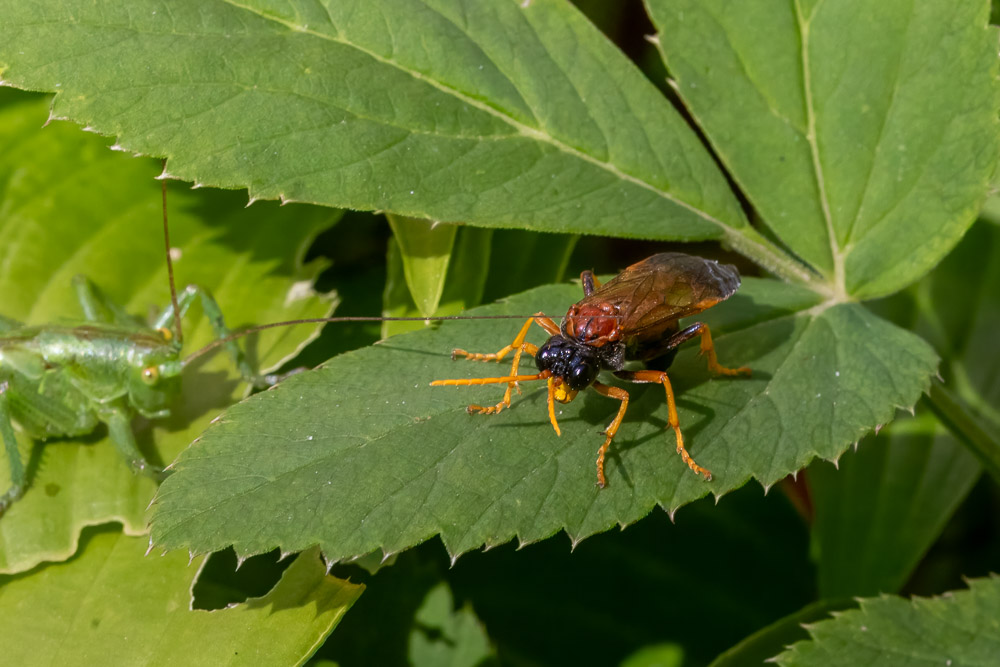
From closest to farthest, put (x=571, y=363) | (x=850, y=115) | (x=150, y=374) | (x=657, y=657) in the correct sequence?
(x=571, y=363), (x=850, y=115), (x=150, y=374), (x=657, y=657)

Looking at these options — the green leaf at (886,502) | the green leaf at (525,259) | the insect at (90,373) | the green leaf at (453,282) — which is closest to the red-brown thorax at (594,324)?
the green leaf at (453,282)

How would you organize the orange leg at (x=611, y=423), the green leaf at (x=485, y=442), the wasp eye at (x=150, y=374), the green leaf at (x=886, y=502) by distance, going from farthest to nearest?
the green leaf at (x=886, y=502) → the wasp eye at (x=150, y=374) → the orange leg at (x=611, y=423) → the green leaf at (x=485, y=442)

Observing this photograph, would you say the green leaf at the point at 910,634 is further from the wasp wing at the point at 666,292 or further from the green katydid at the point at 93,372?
the green katydid at the point at 93,372

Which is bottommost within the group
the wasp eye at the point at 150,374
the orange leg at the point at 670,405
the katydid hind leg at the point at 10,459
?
the katydid hind leg at the point at 10,459

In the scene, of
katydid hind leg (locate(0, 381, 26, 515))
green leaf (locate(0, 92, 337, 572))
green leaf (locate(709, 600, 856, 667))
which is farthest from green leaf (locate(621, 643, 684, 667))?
katydid hind leg (locate(0, 381, 26, 515))

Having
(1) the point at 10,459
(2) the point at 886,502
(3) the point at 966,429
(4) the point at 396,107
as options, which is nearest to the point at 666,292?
(4) the point at 396,107

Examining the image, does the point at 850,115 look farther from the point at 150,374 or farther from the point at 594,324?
the point at 150,374
